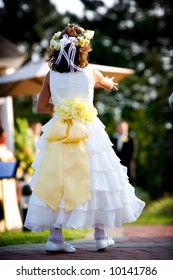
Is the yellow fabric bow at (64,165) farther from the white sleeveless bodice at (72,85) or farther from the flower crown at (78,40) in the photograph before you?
the flower crown at (78,40)

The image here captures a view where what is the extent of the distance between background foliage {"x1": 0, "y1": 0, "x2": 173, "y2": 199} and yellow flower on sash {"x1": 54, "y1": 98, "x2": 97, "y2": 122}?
11.5 m

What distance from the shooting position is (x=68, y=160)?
537 cm

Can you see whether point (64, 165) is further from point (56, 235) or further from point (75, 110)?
point (56, 235)

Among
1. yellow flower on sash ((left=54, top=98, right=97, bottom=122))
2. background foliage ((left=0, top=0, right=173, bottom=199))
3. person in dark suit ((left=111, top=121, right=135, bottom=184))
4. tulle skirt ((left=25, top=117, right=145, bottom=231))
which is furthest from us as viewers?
background foliage ((left=0, top=0, right=173, bottom=199))

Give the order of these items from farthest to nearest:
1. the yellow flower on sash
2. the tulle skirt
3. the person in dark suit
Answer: the person in dark suit → the yellow flower on sash → the tulle skirt

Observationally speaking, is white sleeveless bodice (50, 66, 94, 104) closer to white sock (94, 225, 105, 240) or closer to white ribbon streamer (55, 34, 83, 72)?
white ribbon streamer (55, 34, 83, 72)

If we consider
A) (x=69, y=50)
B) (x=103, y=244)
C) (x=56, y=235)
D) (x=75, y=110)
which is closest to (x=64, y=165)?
(x=75, y=110)

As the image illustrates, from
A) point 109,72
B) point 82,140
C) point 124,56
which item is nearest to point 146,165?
point 124,56

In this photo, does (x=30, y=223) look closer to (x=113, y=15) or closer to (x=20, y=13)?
(x=20, y=13)

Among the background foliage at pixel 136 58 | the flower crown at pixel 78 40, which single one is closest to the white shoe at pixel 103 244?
the flower crown at pixel 78 40

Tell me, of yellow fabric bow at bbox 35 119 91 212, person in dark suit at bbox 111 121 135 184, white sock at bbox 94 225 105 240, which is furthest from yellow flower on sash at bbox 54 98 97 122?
person in dark suit at bbox 111 121 135 184

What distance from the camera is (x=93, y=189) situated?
525cm

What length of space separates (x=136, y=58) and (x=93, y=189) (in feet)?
45.9

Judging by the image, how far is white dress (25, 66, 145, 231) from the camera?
5227 mm
